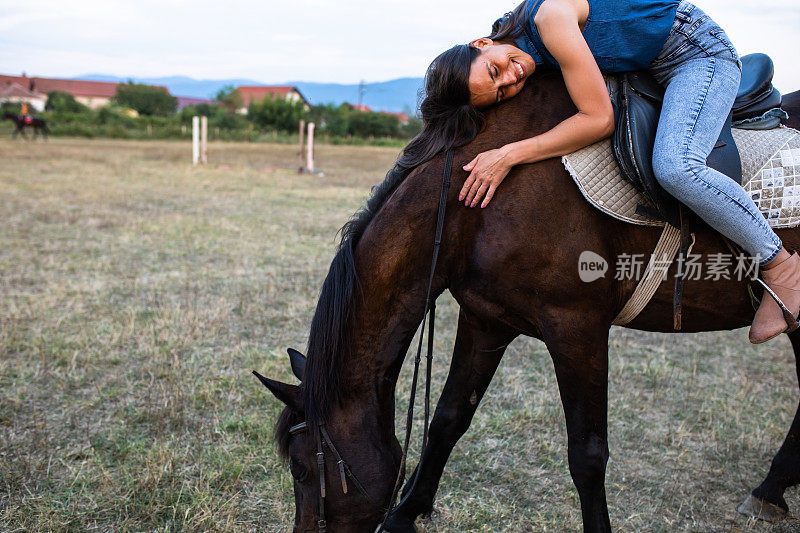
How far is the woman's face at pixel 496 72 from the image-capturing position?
2133 millimetres

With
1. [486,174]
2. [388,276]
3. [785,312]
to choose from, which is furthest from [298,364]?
[785,312]

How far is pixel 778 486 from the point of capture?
9.89 ft

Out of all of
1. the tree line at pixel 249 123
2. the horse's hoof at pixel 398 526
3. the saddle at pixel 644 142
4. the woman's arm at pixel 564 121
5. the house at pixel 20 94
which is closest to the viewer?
the woman's arm at pixel 564 121

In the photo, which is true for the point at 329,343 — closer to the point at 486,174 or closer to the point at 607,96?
the point at 486,174

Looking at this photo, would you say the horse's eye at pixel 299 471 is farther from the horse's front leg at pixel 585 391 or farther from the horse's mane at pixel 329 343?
the horse's front leg at pixel 585 391

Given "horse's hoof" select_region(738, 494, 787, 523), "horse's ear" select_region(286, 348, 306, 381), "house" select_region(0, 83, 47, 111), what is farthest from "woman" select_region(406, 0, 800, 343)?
"house" select_region(0, 83, 47, 111)

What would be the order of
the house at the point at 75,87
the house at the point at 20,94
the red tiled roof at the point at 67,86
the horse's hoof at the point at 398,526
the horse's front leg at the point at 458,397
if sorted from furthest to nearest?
the house at the point at 75,87 → the red tiled roof at the point at 67,86 → the house at the point at 20,94 → the horse's hoof at the point at 398,526 → the horse's front leg at the point at 458,397

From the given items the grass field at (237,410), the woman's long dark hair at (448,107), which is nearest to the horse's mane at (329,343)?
the woman's long dark hair at (448,107)

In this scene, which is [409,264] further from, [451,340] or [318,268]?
[318,268]

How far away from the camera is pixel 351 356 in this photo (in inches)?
85.3

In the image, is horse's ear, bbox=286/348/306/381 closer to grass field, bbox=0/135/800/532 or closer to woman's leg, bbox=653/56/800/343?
grass field, bbox=0/135/800/532

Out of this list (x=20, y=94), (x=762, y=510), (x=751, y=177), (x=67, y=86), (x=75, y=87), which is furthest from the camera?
(x=75, y=87)

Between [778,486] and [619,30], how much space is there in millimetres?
2515

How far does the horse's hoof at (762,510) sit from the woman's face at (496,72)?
8.28 feet
